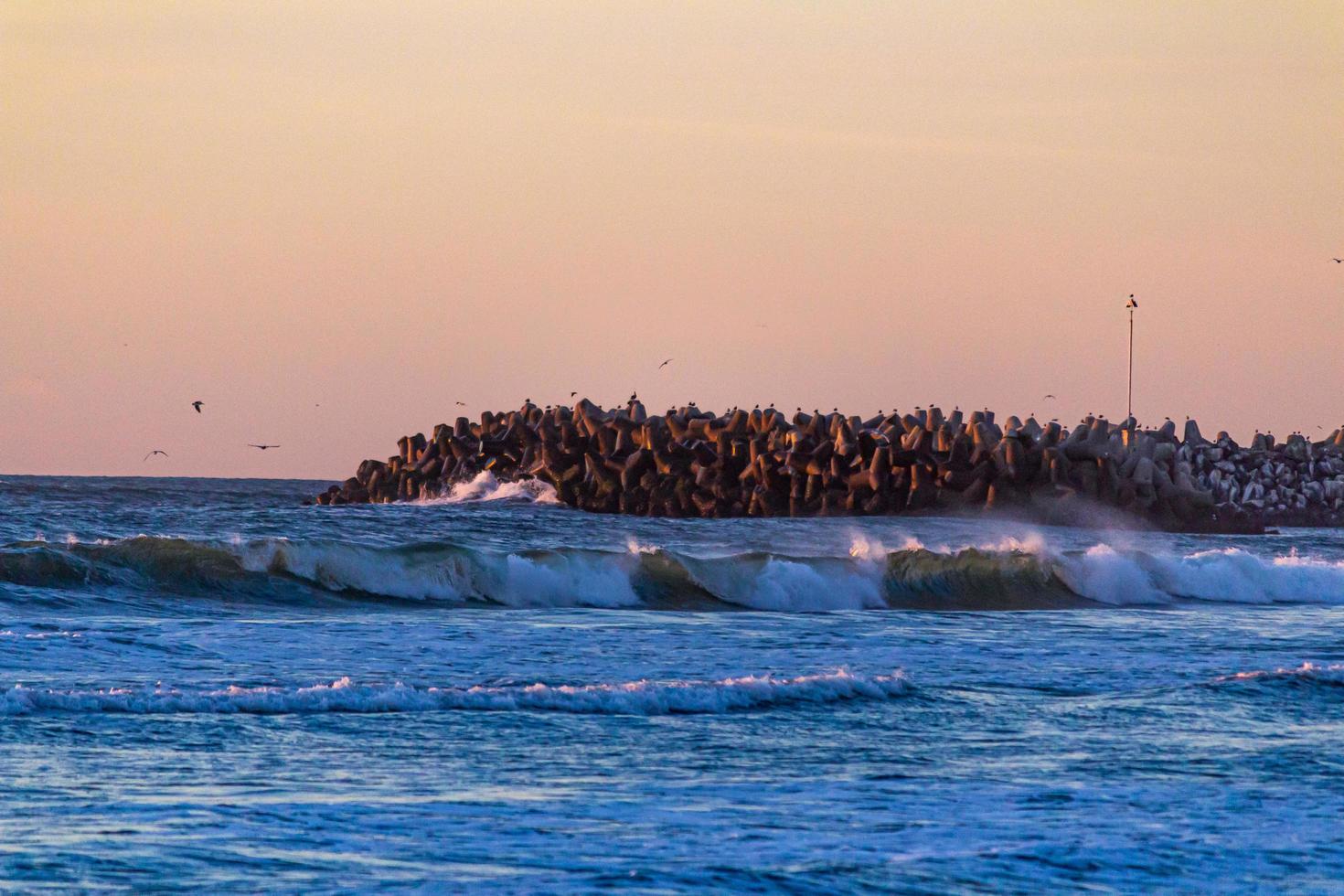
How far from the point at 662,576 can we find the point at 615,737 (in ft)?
36.8

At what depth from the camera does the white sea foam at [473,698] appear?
9.23 metres

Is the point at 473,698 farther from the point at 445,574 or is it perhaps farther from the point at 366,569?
the point at 445,574

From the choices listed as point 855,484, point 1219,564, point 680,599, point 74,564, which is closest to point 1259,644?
point 680,599

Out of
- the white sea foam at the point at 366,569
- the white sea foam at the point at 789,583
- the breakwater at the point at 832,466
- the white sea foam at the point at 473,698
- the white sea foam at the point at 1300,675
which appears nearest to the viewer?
the white sea foam at the point at 473,698

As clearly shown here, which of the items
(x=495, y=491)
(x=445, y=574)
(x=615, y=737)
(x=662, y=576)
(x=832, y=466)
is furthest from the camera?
(x=495, y=491)

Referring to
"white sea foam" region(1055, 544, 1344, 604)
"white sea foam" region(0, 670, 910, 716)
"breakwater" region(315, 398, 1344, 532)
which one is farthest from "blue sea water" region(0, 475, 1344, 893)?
"breakwater" region(315, 398, 1344, 532)

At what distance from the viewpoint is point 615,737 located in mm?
8891

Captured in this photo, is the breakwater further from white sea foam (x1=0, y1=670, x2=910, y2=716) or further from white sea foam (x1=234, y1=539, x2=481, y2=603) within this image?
white sea foam (x1=0, y1=670, x2=910, y2=716)

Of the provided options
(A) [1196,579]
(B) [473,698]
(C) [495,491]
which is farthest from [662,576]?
(C) [495,491]

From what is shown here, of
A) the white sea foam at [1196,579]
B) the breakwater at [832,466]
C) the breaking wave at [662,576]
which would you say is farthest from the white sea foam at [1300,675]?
the breakwater at [832,466]

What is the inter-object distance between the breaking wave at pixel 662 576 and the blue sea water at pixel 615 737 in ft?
0.25

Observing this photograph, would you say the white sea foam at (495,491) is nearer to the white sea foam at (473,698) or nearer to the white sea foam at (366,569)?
the white sea foam at (366,569)

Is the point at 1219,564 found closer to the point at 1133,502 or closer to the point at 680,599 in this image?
the point at 680,599

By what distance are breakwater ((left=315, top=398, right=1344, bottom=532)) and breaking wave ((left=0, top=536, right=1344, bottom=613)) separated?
506 inches
